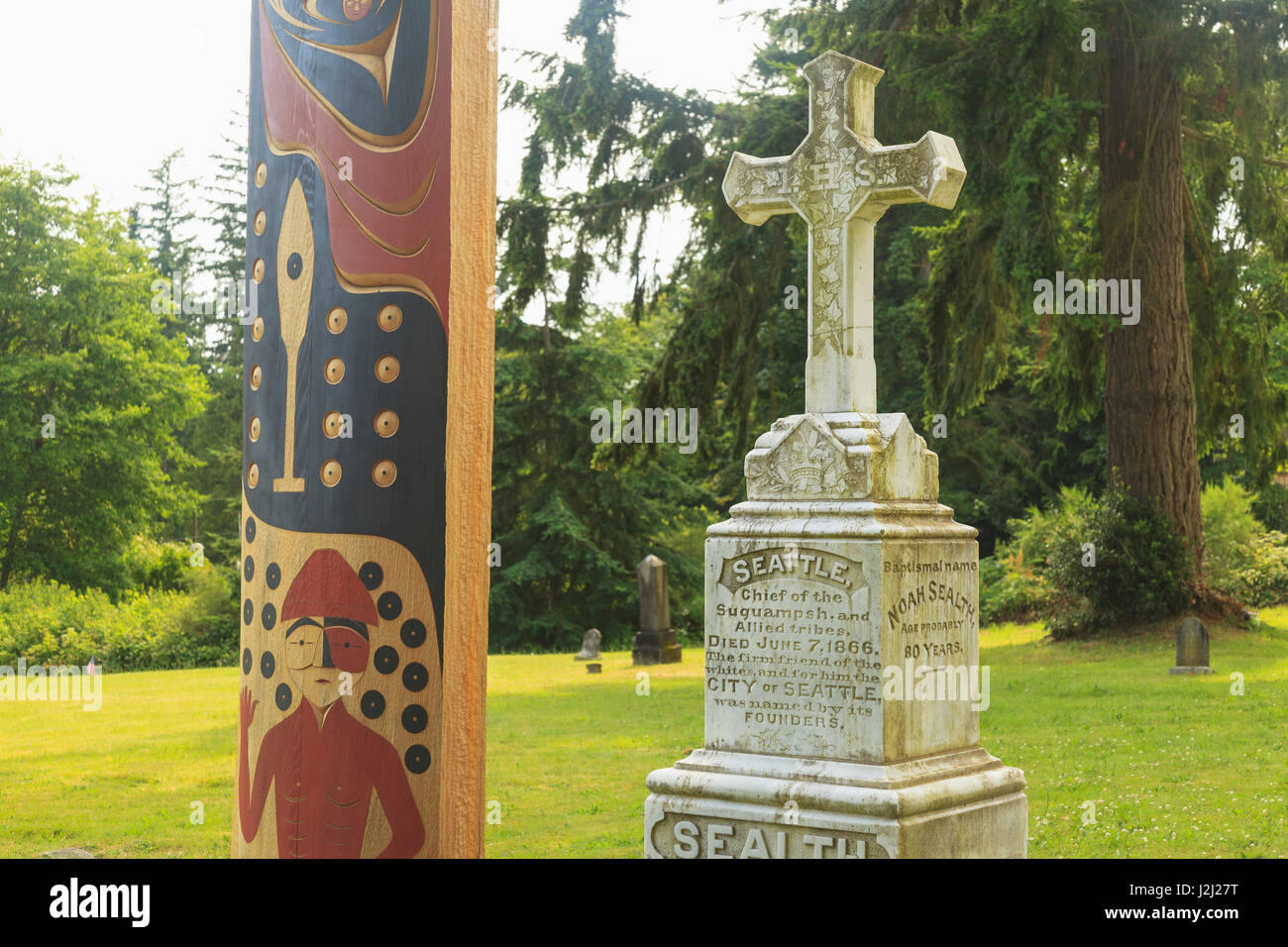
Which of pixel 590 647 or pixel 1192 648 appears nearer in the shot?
pixel 1192 648

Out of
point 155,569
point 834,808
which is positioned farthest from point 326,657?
point 155,569

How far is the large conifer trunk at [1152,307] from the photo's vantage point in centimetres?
1694

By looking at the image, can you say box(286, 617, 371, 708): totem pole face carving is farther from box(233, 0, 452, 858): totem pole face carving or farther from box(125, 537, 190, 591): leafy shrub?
box(125, 537, 190, 591): leafy shrub

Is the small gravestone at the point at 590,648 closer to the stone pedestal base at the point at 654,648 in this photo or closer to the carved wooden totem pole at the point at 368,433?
the stone pedestal base at the point at 654,648

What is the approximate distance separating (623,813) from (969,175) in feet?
30.6

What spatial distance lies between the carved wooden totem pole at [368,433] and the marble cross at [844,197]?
3003 mm

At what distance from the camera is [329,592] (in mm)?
3426

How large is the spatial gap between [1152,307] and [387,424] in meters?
15.5

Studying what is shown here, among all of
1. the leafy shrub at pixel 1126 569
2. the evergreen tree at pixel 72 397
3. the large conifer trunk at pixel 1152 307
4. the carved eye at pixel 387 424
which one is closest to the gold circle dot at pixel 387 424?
the carved eye at pixel 387 424

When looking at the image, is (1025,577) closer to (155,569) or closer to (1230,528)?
(1230,528)

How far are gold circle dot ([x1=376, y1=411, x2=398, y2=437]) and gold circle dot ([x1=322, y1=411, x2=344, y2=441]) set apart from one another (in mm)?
106

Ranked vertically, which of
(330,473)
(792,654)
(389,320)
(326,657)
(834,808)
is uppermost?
(389,320)

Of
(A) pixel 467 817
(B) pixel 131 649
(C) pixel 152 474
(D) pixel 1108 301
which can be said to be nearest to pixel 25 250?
(C) pixel 152 474

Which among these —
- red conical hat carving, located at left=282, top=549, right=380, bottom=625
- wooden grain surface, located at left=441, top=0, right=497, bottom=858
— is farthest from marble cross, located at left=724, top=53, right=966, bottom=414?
red conical hat carving, located at left=282, top=549, right=380, bottom=625
